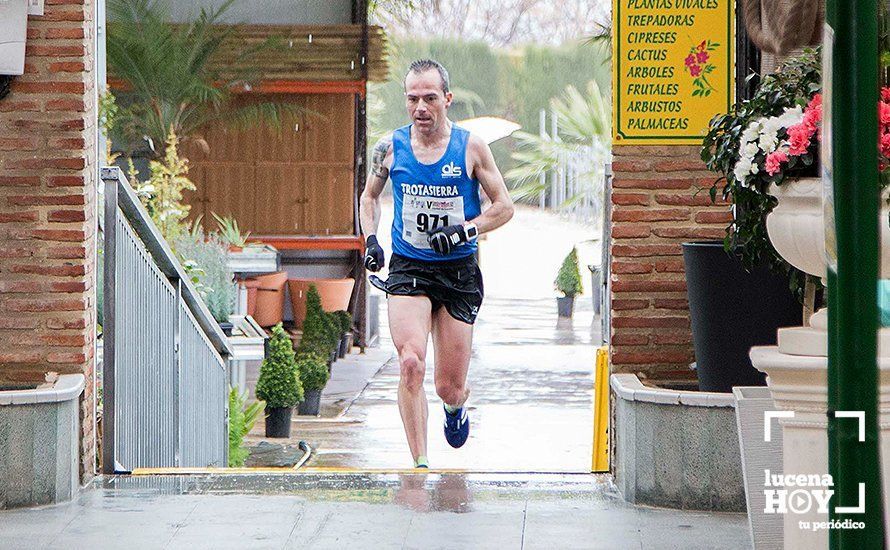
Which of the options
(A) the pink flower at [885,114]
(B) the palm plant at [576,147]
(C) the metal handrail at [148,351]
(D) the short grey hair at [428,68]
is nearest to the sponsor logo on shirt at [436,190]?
(D) the short grey hair at [428,68]

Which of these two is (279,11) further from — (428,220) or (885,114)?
(885,114)

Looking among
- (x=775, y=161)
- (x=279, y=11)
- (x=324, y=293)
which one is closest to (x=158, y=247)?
(x=775, y=161)

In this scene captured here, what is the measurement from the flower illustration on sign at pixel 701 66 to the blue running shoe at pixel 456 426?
193 centimetres

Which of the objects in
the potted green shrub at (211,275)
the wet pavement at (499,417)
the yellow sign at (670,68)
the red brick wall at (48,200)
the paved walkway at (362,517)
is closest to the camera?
the paved walkway at (362,517)

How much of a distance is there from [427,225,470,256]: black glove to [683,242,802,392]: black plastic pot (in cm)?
121

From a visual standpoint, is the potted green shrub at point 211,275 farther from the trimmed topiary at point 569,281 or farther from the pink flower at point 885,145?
the trimmed topiary at point 569,281

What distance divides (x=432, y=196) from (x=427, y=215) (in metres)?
0.08

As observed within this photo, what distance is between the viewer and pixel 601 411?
712cm

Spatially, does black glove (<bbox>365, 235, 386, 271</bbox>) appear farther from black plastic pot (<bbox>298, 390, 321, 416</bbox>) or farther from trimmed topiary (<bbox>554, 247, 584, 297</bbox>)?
trimmed topiary (<bbox>554, 247, 584, 297</bbox>)

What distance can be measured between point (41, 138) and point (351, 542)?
6.70ft

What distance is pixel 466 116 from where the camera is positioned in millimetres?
37750

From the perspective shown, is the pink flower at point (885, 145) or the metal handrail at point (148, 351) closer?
the pink flower at point (885, 145)

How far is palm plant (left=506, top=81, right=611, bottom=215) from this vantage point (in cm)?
3241

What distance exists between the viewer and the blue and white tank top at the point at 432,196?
21.0 feet
